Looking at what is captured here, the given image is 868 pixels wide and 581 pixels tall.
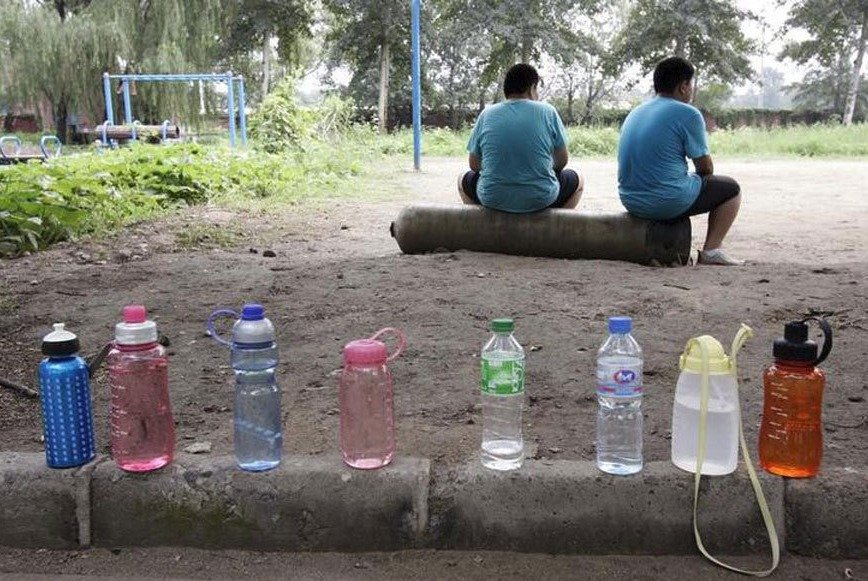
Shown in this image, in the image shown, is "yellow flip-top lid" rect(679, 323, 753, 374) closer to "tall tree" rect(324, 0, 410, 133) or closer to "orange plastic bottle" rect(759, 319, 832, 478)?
"orange plastic bottle" rect(759, 319, 832, 478)

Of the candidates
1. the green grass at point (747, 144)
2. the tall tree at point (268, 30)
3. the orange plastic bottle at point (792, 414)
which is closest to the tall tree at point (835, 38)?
the green grass at point (747, 144)

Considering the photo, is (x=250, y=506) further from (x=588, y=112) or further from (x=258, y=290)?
(x=588, y=112)

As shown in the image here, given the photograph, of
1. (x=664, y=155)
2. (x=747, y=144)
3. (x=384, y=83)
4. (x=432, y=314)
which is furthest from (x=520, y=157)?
(x=384, y=83)

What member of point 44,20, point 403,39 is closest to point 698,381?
point 44,20

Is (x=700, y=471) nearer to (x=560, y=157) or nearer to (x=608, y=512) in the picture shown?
(x=608, y=512)

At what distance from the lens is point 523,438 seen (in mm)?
2467

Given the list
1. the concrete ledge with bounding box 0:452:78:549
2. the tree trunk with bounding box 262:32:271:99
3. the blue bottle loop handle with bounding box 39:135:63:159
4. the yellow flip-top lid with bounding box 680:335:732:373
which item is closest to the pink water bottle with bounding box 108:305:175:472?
the concrete ledge with bounding box 0:452:78:549

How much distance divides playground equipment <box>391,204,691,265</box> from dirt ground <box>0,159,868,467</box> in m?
0.17

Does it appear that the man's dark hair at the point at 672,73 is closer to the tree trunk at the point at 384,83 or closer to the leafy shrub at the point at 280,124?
the leafy shrub at the point at 280,124

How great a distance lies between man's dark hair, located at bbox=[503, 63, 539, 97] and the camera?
5.36 meters

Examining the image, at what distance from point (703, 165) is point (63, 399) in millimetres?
4163

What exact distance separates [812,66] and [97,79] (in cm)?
3616

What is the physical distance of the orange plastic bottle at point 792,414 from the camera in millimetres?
2078

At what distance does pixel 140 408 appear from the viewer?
2.24 meters
